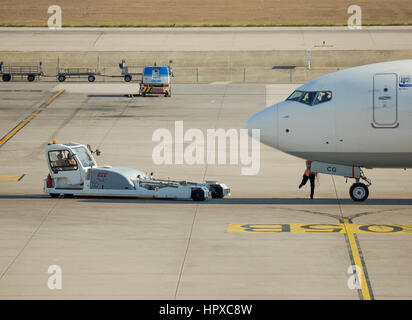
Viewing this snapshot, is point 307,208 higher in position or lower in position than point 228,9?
lower

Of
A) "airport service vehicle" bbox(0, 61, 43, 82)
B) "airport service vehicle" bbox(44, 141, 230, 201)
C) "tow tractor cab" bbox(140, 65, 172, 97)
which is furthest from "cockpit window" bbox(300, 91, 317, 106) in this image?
"airport service vehicle" bbox(0, 61, 43, 82)

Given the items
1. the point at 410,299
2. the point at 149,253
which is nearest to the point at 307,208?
the point at 149,253

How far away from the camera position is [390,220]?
31734mm

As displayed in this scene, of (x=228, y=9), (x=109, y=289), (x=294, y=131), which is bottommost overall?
(x=109, y=289)

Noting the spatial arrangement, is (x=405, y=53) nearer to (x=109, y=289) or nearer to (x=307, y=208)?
(x=307, y=208)

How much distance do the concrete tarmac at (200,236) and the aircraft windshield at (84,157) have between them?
67.0 inches

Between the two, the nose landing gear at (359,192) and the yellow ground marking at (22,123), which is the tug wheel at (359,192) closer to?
the nose landing gear at (359,192)

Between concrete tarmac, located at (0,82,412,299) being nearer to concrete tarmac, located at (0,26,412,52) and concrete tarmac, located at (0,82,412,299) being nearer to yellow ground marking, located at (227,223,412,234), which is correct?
yellow ground marking, located at (227,223,412,234)

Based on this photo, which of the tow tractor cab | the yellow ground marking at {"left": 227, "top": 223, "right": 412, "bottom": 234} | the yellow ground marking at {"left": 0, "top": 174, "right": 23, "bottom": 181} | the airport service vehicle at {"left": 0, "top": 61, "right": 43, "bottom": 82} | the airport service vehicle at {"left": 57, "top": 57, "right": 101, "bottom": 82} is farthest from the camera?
the airport service vehicle at {"left": 0, "top": 61, "right": 43, "bottom": 82}

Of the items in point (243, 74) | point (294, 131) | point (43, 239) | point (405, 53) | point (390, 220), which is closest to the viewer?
point (43, 239)

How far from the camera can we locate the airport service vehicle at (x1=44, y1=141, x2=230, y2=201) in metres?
35.3

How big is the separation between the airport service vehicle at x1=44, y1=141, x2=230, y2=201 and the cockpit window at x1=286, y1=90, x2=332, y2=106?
17.2 feet

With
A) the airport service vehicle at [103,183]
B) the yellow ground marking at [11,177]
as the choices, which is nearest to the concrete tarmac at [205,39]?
the yellow ground marking at [11,177]

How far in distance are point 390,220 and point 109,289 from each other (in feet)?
41.6
